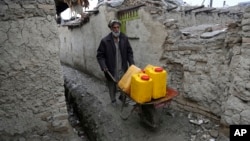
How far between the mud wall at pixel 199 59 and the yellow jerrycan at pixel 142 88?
1050mm

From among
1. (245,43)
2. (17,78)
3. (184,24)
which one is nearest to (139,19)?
(184,24)

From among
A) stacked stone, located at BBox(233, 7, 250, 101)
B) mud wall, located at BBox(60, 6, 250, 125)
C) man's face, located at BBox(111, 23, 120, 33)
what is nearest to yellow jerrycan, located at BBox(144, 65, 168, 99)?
mud wall, located at BBox(60, 6, 250, 125)

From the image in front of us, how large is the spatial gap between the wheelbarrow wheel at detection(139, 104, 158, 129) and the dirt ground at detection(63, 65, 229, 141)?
0.16 metres

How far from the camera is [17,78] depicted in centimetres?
310

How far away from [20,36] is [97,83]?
12.0ft

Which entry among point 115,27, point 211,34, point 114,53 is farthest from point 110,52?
point 211,34

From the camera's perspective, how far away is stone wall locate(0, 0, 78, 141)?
9.85 ft

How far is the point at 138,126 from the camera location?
3.87m

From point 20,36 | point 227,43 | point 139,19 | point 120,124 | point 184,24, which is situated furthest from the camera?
point 184,24

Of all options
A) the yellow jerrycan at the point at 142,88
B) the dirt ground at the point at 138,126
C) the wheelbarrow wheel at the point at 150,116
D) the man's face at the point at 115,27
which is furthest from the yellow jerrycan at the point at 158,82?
the man's face at the point at 115,27

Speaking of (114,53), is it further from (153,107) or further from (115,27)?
(153,107)

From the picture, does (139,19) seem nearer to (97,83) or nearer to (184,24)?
(184,24)

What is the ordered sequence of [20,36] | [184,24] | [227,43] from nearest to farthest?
[20,36] → [227,43] → [184,24]

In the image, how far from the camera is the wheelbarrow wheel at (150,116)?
11.2 ft
